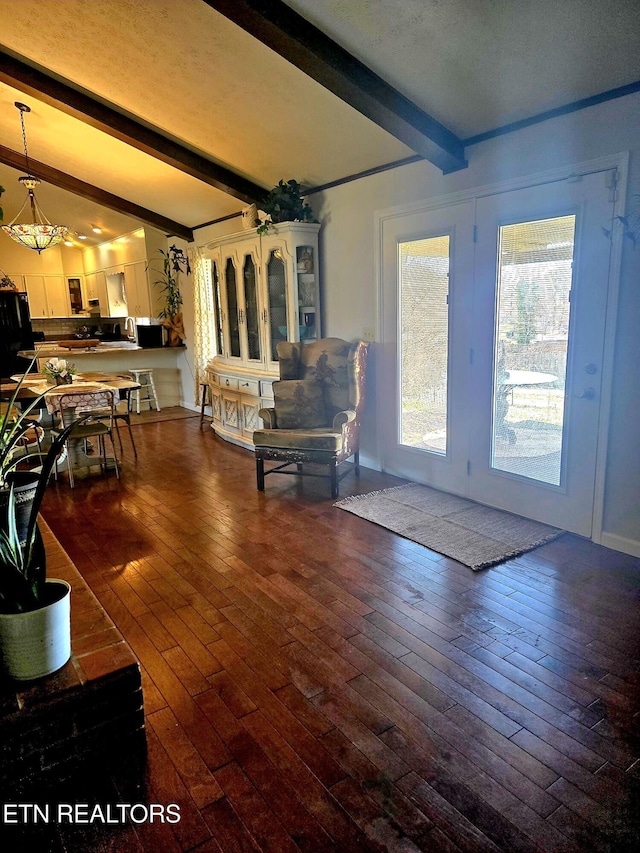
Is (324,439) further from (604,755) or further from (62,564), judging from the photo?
(604,755)

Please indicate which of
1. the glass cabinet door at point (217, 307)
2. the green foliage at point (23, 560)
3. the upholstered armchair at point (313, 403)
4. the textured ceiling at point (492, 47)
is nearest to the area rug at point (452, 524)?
the upholstered armchair at point (313, 403)

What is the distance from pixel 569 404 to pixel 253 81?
2938 millimetres

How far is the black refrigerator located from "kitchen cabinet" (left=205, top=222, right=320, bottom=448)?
4.18m

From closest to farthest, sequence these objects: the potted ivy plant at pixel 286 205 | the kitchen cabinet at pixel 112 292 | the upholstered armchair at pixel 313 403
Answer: the upholstered armchair at pixel 313 403, the potted ivy plant at pixel 286 205, the kitchen cabinet at pixel 112 292

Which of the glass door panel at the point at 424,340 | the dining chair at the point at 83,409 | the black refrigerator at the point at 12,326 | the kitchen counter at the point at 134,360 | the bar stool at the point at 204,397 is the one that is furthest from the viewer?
the black refrigerator at the point at 12,326

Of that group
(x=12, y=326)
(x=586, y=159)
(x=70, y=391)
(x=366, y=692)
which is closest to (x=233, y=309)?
(x=70, y=391)

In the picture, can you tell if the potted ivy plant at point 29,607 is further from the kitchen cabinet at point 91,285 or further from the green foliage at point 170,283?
the kitchen cabinet at point 91,285

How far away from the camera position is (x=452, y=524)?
3.49 meters

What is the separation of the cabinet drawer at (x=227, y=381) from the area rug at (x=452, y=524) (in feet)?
7.56

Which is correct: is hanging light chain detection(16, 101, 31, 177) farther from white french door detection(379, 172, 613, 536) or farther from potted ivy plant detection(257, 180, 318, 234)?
white french door detection(379, 172, 613, 536)

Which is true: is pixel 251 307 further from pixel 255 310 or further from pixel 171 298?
pixel 171 298

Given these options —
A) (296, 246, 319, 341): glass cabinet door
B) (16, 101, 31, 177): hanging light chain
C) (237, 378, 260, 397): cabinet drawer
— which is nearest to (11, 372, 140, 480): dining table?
(237, 378, 260, 397): cabinet drawer

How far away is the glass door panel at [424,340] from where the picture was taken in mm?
3932

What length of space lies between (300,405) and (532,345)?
188 centimetres
